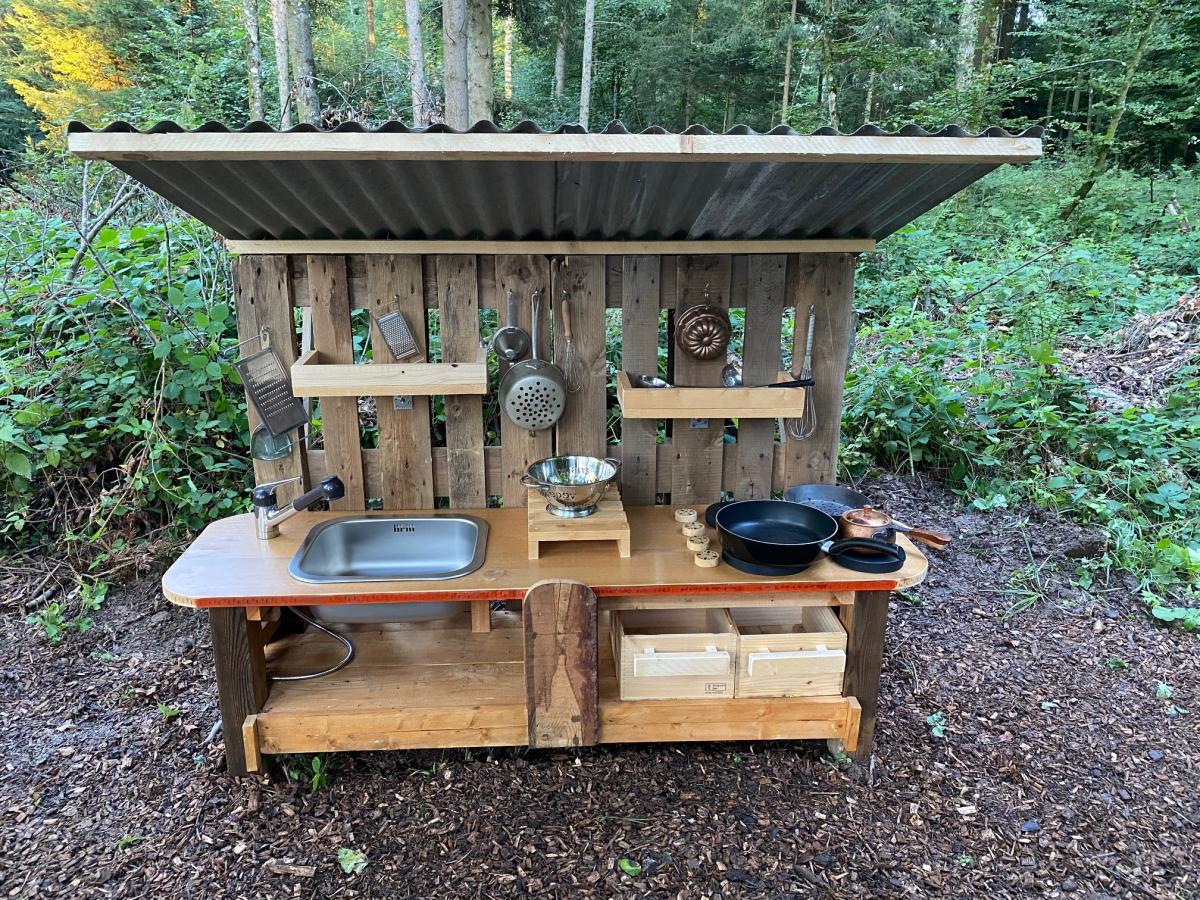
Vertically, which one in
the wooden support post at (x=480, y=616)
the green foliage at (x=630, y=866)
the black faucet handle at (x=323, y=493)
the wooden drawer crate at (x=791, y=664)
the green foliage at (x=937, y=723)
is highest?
the black faucet handle at (x=323, y=493)

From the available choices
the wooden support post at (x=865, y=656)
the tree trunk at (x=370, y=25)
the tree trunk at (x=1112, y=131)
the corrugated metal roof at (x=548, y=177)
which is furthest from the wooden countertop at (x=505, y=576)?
the tree trunk at (x=370, y=25)

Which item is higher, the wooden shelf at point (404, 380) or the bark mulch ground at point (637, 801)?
the wooden shelf at point (404, 380)

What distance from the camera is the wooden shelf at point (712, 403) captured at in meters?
2.60

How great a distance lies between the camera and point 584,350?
282cm

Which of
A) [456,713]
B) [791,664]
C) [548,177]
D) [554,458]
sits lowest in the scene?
[456,713]

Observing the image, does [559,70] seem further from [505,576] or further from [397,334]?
[505,576]

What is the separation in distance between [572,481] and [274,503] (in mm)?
1099

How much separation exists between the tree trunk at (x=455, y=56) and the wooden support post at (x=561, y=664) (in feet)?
25.7

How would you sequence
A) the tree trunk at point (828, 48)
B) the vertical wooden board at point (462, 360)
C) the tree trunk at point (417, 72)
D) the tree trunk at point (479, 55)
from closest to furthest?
1. the vertical wooden board at point (462, 360)
2. the tree trunk at point (417, 72)
3. the tree trunk at point (479, 55)
4. the tree trunk at point (828, 48)

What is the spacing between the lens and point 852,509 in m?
2.69

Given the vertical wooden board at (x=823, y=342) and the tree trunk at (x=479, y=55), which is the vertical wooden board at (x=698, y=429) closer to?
the vertical wooden board at (x=823, y=342)

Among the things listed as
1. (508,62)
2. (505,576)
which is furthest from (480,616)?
(508,62)

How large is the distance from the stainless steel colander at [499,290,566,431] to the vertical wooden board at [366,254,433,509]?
1.13ft

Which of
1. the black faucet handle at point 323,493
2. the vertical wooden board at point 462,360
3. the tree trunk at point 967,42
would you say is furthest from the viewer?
the tree trunk at point 967,42
